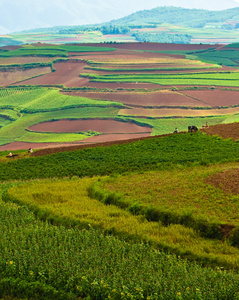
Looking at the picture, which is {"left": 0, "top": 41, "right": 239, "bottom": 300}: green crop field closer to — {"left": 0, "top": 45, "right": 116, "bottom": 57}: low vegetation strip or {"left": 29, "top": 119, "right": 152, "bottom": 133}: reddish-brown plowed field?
{"left": 29, "top": 119, "right": 152, "bottom": 133}: reddish-brown plowed field

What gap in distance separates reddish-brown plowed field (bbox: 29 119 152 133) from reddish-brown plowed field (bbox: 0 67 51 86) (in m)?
46.2

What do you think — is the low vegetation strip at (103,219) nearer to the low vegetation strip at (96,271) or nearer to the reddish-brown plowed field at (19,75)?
the low vegetation strip at (96,271)

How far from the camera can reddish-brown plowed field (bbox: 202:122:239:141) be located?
48.8 meters

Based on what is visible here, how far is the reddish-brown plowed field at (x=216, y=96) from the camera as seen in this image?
120 meters

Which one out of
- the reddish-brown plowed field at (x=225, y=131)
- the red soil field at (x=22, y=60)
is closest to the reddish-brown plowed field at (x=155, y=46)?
the red soil field at (x=22, y=60)

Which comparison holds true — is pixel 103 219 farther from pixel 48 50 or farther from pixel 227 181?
pixel 48 50

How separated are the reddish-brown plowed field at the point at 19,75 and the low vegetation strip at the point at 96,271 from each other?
464 feet

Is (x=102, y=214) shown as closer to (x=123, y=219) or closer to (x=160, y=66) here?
(x=123, y=219)

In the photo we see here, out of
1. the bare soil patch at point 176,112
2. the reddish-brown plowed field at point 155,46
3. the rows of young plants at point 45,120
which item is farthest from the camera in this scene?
the reddish-brown plowed field at point 155,46

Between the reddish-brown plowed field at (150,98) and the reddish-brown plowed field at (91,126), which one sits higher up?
the reddish-brown plowed field at (150,98)

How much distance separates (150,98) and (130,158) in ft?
281

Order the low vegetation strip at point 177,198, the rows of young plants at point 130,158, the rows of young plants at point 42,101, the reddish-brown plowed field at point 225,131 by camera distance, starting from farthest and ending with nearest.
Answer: the rows of young plants at point 42,101 < the reddish-brown plowed field at point 225,131 < the rows of young plants at point 130,158 < the low vegetation strip at point 177,198

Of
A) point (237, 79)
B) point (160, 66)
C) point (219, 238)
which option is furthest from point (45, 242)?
point (160, 66)

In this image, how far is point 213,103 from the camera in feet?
395
